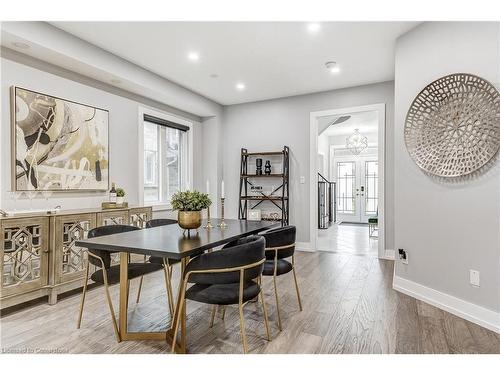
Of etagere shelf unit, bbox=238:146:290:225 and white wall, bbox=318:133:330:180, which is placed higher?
white wall, bbox=318:133:330:180

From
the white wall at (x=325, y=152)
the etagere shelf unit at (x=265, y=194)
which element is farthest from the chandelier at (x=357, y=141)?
the etagere shelf unit at (x=265, y=194)

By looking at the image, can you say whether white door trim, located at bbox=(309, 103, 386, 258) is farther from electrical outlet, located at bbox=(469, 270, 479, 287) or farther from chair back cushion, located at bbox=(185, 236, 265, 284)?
chair back cushion, located at bbox=(185, 236, 265, 284)

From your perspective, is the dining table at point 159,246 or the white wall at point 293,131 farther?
the white wall at point 293,131

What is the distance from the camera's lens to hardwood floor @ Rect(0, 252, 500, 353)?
2.10 meters

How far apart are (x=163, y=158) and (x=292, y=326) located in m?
3.60

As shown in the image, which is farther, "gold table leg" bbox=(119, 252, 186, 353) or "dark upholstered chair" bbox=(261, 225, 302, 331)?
"dark upholstered chair" bbox=(261, 225, 302, 331)

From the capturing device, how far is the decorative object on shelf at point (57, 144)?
10.0 ft

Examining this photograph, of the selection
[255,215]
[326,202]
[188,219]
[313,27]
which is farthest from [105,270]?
[326,202]

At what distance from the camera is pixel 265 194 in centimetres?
570

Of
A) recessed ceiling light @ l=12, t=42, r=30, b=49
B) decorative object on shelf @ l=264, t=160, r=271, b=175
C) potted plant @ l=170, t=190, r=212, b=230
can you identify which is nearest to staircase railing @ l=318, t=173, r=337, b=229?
decorative object on shelf @ l=264, t=160, r=271, b=175

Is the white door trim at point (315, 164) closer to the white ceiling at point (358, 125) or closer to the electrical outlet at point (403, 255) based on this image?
the electrical outlet at point (403, 255)

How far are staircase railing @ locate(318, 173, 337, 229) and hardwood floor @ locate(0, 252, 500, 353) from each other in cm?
444

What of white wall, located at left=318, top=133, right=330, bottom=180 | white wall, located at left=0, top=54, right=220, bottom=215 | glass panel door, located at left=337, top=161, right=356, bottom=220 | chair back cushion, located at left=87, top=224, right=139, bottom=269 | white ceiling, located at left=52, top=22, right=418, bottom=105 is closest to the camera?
chair back cushion, located at left=87, top=224, right=139, bottom=269

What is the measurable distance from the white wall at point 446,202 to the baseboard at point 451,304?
0.11 feet
